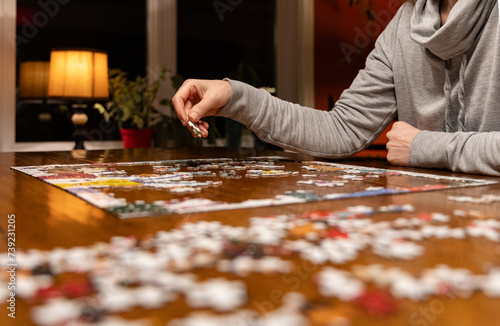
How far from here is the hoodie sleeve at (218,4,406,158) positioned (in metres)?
1.31

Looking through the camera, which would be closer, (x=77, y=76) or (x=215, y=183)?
(x=215, y=183)

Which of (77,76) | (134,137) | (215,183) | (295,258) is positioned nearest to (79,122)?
(77,76)

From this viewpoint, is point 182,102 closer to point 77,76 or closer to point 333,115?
point 333,115

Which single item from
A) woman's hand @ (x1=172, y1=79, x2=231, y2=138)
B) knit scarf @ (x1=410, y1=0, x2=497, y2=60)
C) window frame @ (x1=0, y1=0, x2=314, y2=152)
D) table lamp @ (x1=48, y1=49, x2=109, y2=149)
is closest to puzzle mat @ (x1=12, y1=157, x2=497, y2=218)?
woman's hand @ (x1=172, y1=79, x2=231, y2=138)

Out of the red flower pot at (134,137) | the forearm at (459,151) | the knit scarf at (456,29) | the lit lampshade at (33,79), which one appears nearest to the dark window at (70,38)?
the lit lampshade at (33,79)

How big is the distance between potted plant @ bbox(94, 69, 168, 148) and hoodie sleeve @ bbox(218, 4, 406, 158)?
197cm

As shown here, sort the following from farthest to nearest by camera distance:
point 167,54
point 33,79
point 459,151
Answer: point 167,54
point 33,79
point 459,151

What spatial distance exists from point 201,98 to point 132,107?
204 centimetres

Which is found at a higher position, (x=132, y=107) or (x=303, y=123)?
(x=132, y=107)

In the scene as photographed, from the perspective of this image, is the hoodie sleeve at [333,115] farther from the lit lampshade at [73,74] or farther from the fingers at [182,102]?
the lit lampshade at [73,74]

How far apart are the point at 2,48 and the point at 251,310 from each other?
3265 mm

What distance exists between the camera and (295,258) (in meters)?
0.41

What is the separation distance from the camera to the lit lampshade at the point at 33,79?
10.4 feet

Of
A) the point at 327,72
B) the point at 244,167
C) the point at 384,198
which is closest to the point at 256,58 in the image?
the point at 327,72
